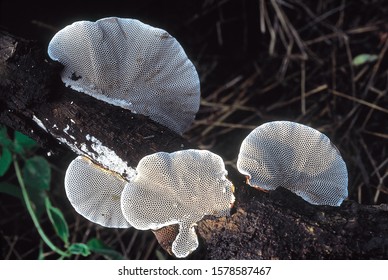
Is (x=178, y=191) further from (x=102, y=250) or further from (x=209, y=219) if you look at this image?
(x=102, y=250)

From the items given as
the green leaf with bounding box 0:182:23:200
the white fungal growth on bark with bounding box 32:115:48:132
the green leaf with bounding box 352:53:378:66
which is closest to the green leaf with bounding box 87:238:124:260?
the green leaf with bounding box 0:182:23:200

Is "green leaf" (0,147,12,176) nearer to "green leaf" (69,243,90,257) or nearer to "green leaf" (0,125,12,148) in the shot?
"green leaf" (0,125,12,148)

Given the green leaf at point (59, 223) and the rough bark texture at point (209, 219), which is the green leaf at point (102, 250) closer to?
the green leaf at point (59, 223)

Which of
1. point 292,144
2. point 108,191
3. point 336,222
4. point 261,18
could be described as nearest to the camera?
point 336,222

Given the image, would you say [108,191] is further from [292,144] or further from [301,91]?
[301,91]
